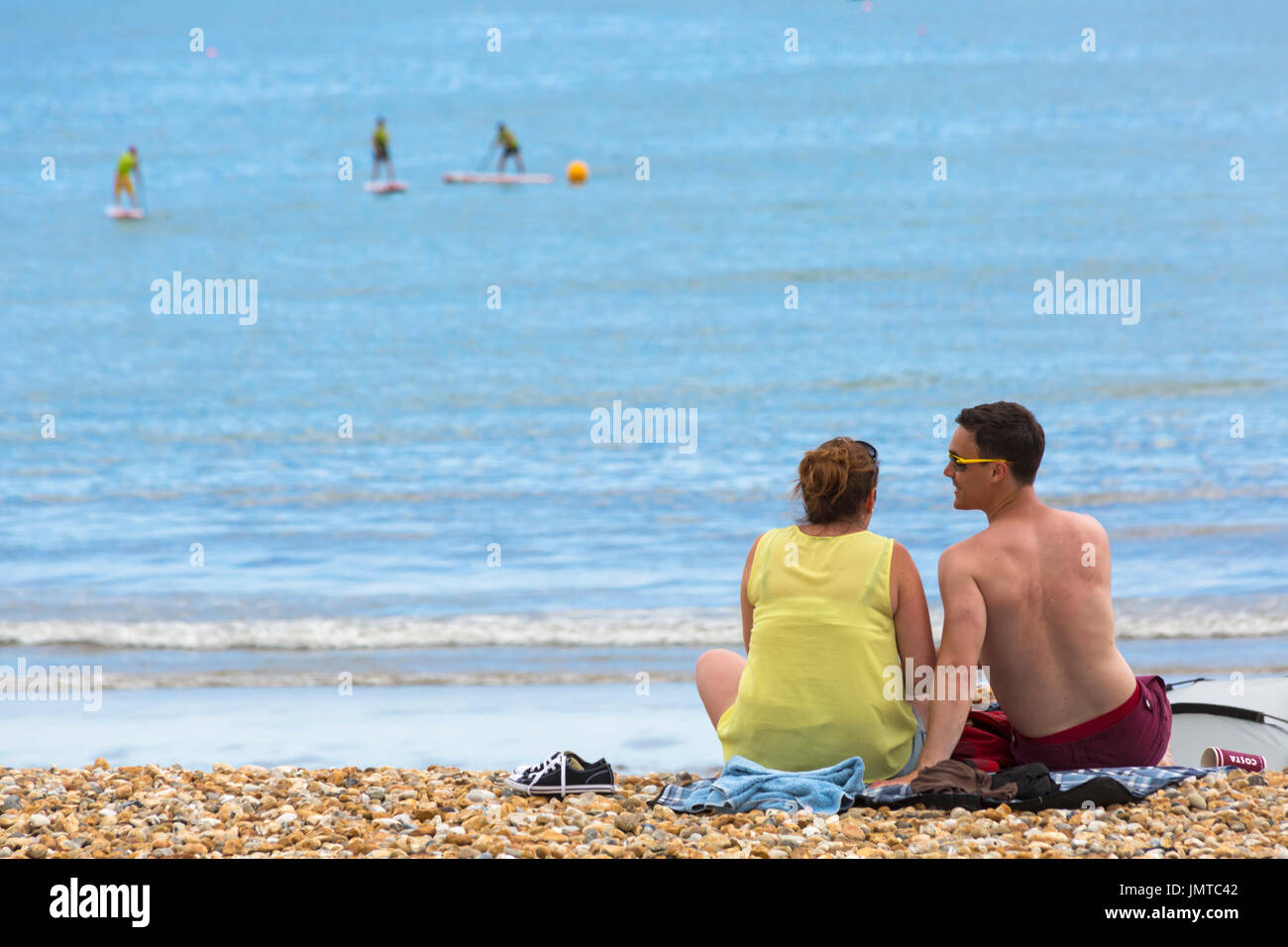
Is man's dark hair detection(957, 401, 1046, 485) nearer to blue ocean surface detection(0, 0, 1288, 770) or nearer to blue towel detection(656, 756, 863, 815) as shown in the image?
blue towel detection(656, 756, 863, 815)

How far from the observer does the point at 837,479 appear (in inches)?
127

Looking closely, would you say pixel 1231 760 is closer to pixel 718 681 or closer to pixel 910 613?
pixel 910 613

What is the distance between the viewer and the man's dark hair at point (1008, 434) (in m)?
3.23

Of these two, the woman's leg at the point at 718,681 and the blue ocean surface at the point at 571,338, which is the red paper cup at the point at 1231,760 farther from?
the blue ocean surface at the point at 571,338

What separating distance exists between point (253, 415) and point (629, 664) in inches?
403

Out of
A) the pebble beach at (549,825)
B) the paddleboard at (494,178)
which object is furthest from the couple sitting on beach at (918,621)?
the paddleboard at (494,178)
